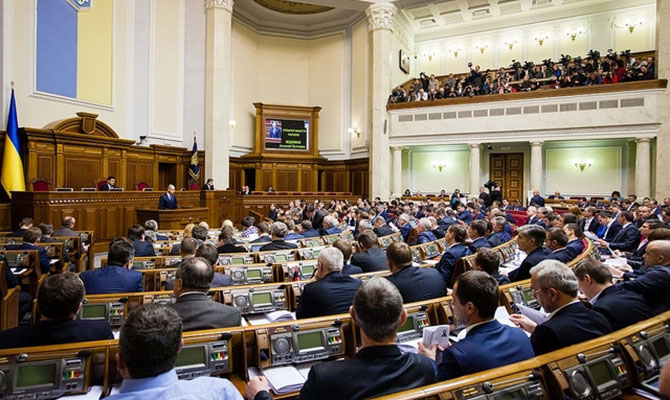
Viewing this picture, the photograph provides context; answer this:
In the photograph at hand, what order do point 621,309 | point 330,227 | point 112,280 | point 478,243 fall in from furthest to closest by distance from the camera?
1. point 330,227
2. point 478,243
3. point 112,280
4. point 621,309

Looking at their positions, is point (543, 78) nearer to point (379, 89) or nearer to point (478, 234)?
point (379, 89)

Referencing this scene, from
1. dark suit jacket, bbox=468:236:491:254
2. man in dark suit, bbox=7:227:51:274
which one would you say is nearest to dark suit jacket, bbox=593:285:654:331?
dark suit jacket, bbox=468:236:491:254

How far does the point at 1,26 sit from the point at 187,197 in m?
5.87

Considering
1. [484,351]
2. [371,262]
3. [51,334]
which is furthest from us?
[371,262]

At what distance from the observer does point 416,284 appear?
129 inches

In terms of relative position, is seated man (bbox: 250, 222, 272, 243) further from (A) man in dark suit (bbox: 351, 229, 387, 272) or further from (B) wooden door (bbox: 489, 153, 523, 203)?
(B) wooden door (bbox: 489, 153, 523, 203)

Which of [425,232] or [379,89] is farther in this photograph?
[379,89]

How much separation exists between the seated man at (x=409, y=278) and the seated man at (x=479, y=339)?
1078 mm

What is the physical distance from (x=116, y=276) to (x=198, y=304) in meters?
1.45

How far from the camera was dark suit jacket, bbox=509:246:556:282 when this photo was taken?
397cm

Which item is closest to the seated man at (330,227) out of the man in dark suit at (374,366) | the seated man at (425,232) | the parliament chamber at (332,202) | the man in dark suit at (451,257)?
the parliament chamber at (332,202)

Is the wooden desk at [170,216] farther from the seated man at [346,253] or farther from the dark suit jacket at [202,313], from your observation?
the dark suit jacket at [202,313]

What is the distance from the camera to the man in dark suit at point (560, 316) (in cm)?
212

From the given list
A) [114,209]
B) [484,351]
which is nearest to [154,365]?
[484,351]
